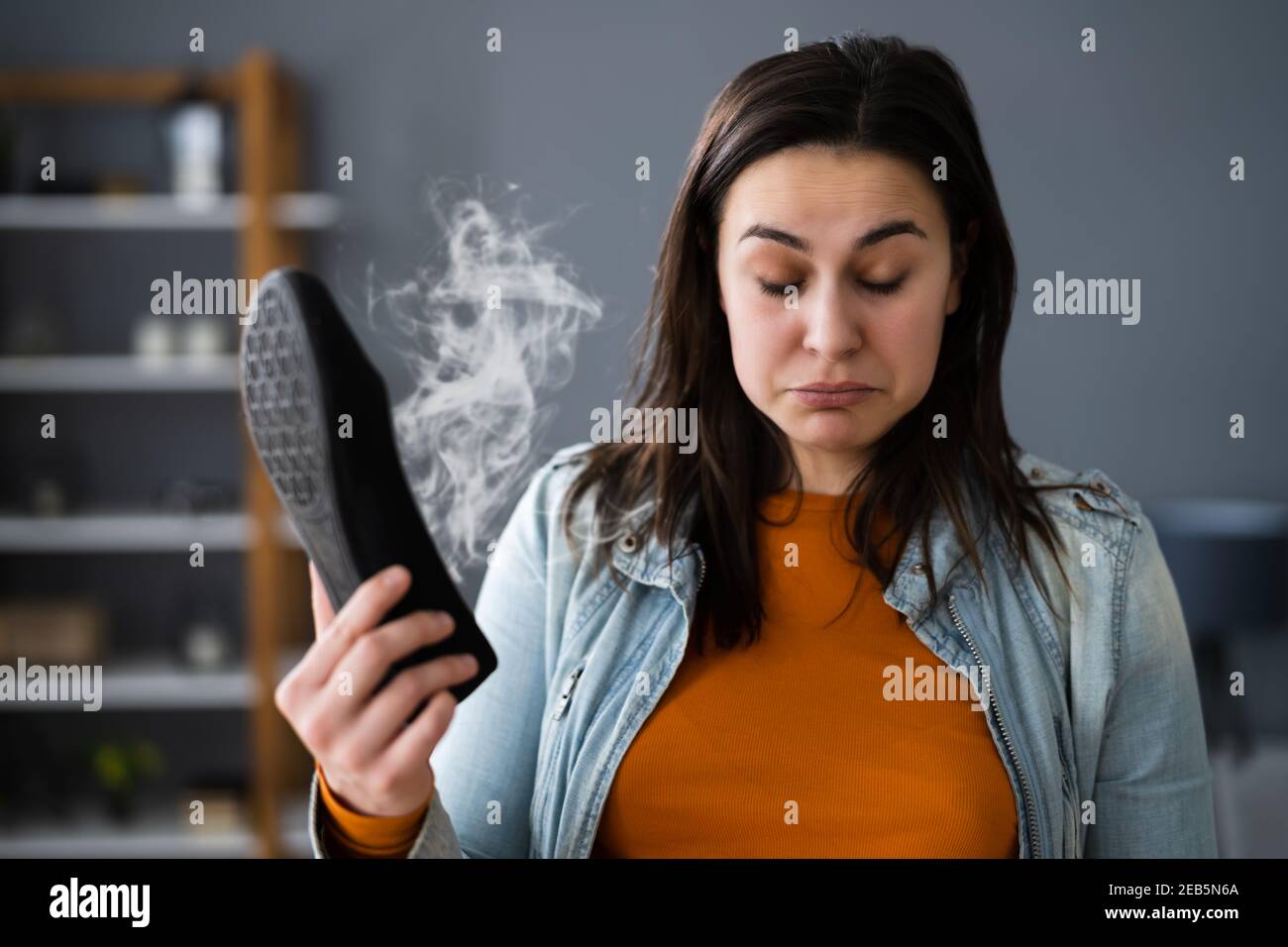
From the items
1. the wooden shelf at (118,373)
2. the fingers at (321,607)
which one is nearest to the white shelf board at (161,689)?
the wooden shelf at (118,373)

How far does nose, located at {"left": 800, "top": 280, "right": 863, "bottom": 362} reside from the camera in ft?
1.66

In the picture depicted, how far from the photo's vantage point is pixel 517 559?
1.89 feet

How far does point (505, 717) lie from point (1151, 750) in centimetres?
31

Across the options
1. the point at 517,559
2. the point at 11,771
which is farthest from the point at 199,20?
the point at 11,771

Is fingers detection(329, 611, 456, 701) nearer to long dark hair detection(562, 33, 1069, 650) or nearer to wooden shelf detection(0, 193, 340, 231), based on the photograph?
long dark hair detection(562, 33, 1069, 650)

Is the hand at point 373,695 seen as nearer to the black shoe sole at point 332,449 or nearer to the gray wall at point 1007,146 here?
the black shoe sole at point 332,449

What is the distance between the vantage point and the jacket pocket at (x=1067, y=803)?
53cm

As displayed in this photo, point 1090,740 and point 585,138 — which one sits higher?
point 585,138

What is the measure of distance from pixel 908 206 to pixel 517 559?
0.26 metres

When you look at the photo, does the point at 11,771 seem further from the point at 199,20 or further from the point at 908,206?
the point at 908,206

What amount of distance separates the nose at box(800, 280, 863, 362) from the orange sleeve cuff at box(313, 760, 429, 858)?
0.26 meters

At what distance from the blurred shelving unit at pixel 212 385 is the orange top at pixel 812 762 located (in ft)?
0.94

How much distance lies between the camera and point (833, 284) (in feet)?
1.65

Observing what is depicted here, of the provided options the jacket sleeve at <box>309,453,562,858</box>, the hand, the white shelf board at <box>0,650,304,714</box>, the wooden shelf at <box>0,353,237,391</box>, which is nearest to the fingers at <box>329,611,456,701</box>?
the hand
